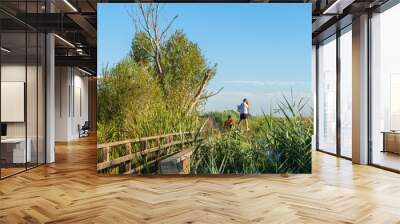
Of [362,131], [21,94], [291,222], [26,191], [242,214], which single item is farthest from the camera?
[362,131]

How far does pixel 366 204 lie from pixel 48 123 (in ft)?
20.1

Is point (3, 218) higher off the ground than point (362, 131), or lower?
lower

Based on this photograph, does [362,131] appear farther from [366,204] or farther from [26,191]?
[26,191]

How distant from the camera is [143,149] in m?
6.29

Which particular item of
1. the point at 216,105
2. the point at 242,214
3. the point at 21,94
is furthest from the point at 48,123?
the point at 242,214

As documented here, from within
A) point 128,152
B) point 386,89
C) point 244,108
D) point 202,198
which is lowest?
point 202,198

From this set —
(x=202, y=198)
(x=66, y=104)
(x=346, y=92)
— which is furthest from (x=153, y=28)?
(x=66, y=104)

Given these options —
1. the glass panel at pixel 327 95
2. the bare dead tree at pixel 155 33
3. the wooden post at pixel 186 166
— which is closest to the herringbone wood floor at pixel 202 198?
the wooden post at pixel 186 166

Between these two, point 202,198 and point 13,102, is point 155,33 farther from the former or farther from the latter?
point 202,198

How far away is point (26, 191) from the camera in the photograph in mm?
5254

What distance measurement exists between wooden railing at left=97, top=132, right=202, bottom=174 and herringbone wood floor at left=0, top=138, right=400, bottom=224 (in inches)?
8.6

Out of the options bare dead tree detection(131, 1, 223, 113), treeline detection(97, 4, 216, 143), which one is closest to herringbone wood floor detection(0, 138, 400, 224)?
treeline detection(97, 4, 216, 143)

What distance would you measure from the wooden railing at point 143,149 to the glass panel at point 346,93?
4.07m

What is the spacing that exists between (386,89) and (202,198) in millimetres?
4335
